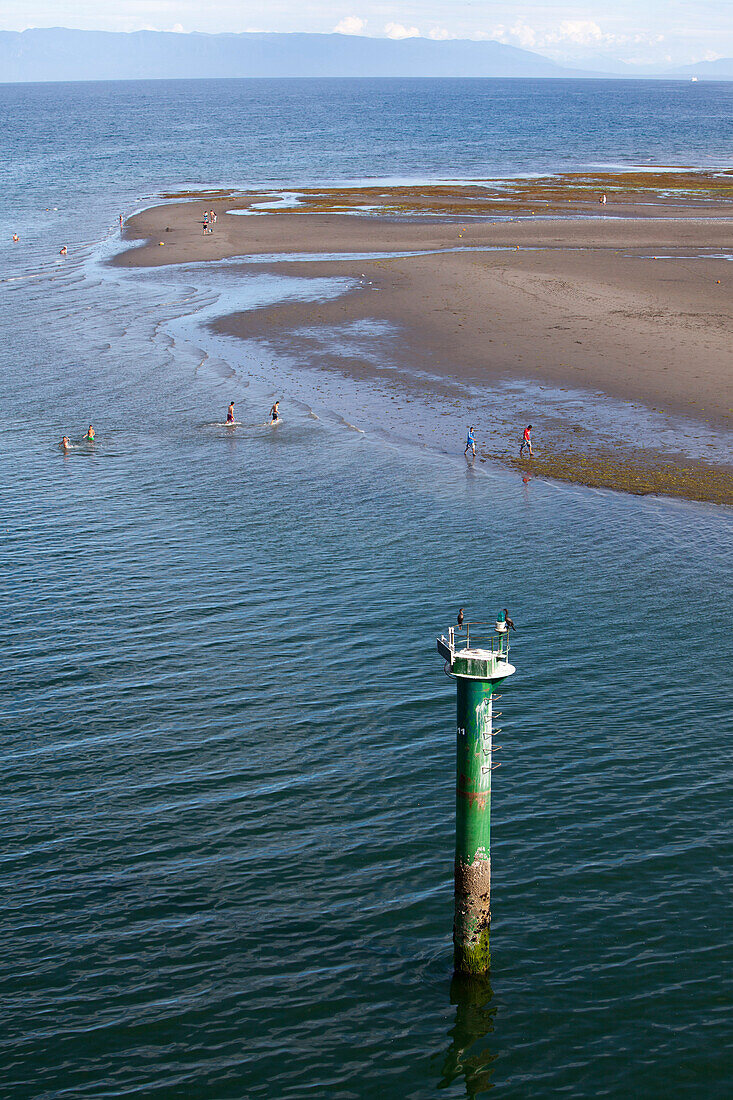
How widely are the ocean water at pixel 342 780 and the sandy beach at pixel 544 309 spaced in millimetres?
5945

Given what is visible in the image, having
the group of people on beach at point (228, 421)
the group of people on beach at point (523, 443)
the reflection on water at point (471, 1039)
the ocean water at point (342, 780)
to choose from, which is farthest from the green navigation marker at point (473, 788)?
the group of people on beach at point (228, 421)

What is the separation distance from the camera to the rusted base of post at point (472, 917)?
18688 millimetres

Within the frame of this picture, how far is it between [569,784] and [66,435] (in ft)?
124

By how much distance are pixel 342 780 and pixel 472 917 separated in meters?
7.43

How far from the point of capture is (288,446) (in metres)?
52.5

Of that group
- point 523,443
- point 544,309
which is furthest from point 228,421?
point 544,309

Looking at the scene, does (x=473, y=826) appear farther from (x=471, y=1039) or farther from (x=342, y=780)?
(x=342, y=780)

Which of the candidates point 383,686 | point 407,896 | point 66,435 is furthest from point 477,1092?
point 66,435

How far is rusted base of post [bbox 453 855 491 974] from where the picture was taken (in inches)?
736

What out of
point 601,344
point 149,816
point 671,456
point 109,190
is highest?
point 109,190

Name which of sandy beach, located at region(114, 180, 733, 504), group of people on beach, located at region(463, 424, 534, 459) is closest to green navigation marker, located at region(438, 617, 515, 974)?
sandy beach, located at region(114, 180, 733, 504)

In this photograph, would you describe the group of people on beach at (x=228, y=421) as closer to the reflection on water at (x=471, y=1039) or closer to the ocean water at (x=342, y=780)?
the ocean water at (x=342, y=780)

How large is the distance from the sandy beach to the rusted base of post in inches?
1135

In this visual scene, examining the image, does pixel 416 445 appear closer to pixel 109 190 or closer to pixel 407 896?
pixel 407 896
